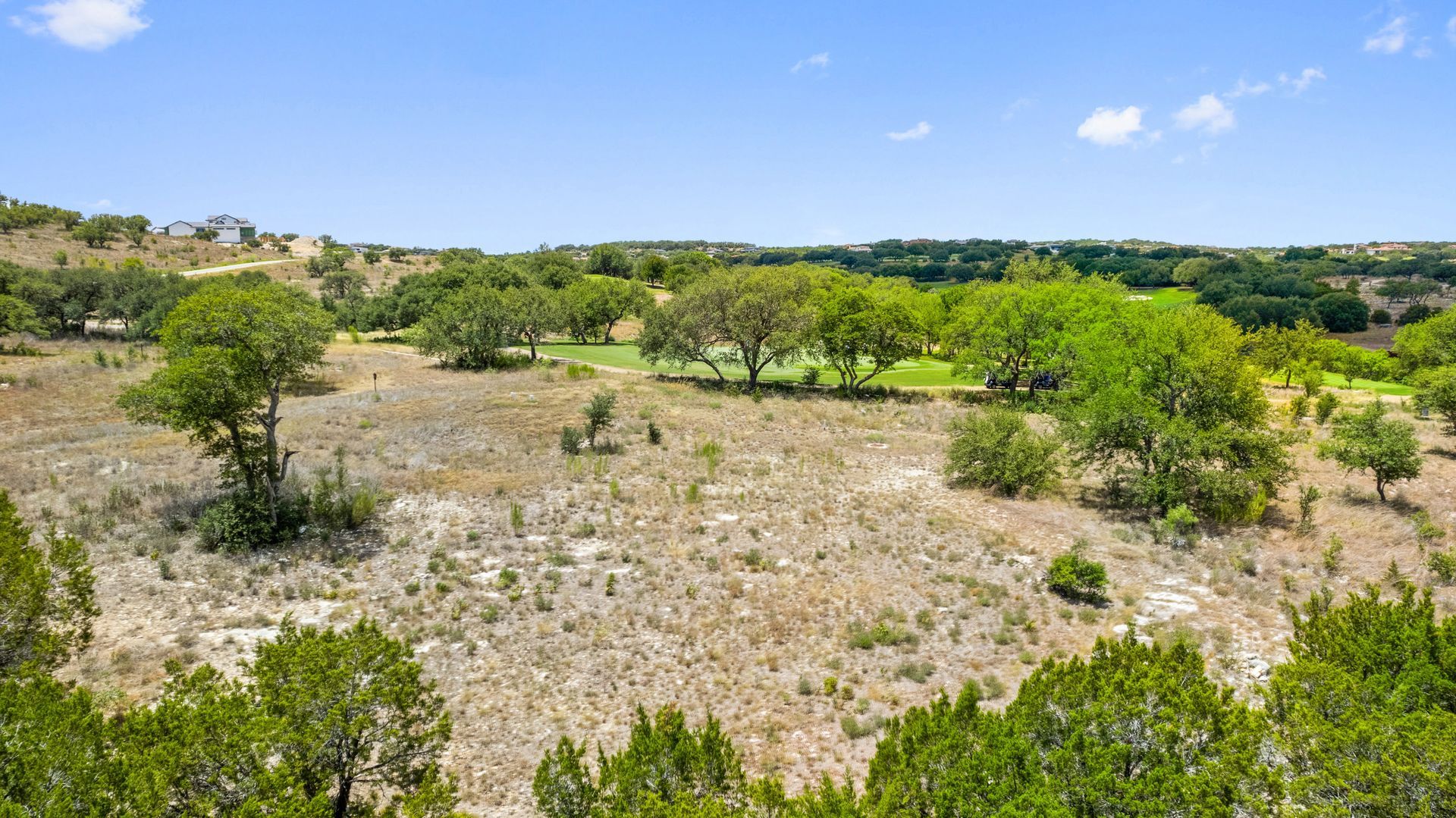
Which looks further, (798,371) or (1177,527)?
(798,371)

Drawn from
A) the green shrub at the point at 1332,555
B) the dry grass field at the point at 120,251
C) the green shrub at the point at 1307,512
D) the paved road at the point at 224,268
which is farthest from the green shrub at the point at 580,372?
the dry grass field at the point at 120,251

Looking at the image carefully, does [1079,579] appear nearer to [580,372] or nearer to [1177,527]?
[1177,527]

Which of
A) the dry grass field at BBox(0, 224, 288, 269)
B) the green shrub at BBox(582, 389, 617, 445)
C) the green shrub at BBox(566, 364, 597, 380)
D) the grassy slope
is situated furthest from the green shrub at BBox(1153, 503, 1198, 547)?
the dry grass field at BBox(0, 224, 288, 269)

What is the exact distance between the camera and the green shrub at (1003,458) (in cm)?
2316

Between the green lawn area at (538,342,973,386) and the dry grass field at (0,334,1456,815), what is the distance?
21219mm

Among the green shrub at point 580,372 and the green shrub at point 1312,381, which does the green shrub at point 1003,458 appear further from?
the green shrub at point 1312,381

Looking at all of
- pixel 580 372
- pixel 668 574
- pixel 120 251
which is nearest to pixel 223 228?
pixel 120 251

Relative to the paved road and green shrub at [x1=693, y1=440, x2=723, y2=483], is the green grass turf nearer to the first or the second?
green shrub at [x1=693, y1=440, x2=723, y2=483]

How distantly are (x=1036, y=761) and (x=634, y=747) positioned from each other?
4172 mm

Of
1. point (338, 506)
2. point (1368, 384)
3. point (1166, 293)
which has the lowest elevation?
point (1368, 384)

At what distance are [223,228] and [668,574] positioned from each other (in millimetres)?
163885

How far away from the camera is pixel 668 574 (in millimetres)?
16641

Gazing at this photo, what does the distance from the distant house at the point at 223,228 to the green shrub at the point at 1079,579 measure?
14636 centimetres

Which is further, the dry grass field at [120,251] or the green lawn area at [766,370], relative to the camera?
the dry grass field at [120,251]
